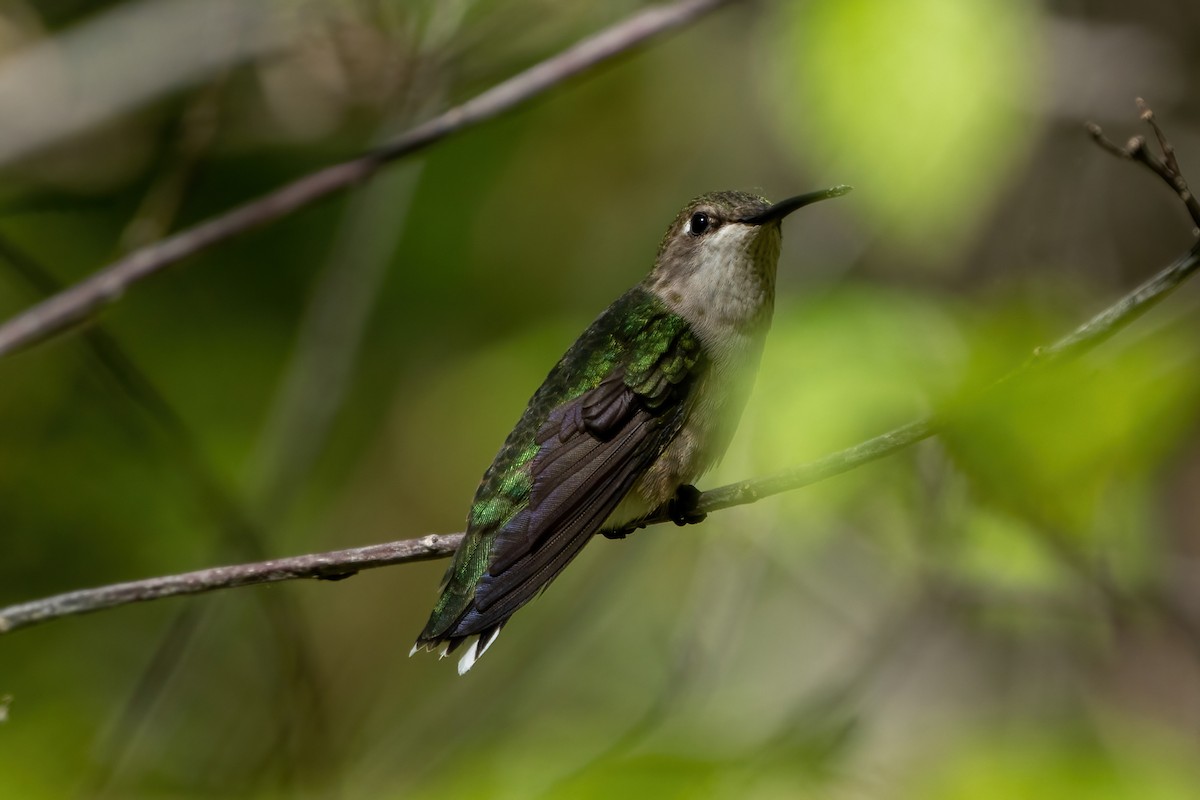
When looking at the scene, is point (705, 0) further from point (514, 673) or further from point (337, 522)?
point (337, 522)

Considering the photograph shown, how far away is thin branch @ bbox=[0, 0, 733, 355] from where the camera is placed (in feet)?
11.4

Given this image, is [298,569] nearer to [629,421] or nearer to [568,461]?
[568,461]

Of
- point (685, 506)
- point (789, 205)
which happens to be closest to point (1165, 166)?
point (789, 205)

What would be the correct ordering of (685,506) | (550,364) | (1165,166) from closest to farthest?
(1165,166) < (685,506) < (550,364)

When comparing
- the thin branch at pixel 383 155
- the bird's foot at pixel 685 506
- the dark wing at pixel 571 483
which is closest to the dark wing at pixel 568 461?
the dark wing at pixel 571 483

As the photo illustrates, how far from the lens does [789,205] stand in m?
3.23

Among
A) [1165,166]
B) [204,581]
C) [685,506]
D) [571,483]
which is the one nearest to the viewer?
[1165,166]

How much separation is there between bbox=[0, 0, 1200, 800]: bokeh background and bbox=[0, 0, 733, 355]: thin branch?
0.21m

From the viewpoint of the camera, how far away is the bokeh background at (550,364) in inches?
122

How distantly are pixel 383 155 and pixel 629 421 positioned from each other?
1.08m

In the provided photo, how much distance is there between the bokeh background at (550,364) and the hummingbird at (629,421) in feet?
0.69

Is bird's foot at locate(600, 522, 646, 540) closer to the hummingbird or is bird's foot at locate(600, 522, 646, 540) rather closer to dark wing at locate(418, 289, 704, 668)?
the hummingbird

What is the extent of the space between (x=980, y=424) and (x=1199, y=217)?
2.29 ft

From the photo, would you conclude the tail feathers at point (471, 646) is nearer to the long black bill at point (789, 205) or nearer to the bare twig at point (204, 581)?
the bare twig at point (204, 581)
